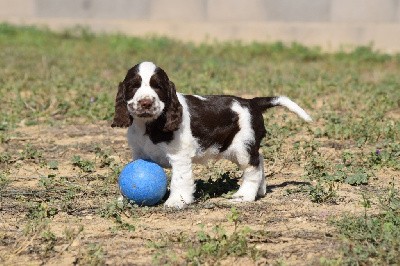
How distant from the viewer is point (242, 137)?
6.64 m

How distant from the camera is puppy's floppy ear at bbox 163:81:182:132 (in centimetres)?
616

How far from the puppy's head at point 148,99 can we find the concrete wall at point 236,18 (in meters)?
10.0

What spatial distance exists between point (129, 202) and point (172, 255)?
1.20 metres

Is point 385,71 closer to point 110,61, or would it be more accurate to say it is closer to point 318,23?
point 318,23

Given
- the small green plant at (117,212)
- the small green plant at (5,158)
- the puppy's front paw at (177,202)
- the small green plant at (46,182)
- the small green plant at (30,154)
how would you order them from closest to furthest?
the small green plant at (117,212) < the puppy's front paw at (177,202) < the small green plant at (46,182) < the small green plant at (5,158) < the small green plant at (30,154)

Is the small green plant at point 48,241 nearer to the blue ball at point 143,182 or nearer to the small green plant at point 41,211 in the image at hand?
the small green plant at point 41,211

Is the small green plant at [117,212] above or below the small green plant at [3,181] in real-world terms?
below

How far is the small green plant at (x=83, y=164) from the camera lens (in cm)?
773

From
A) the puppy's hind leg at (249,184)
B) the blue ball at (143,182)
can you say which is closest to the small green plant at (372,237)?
the puppy's hind leg at (249,184)

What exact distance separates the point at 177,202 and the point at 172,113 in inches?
26.2

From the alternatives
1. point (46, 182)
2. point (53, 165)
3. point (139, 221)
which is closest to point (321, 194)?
point (139, 221)

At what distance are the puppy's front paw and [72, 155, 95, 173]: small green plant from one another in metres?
1.49

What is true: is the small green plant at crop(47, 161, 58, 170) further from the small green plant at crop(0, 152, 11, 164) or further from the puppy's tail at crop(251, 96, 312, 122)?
the puppy's tail at crop(251, 96, 312, 122)

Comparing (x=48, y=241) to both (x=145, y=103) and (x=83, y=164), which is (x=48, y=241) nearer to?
(x=145, y=103)
